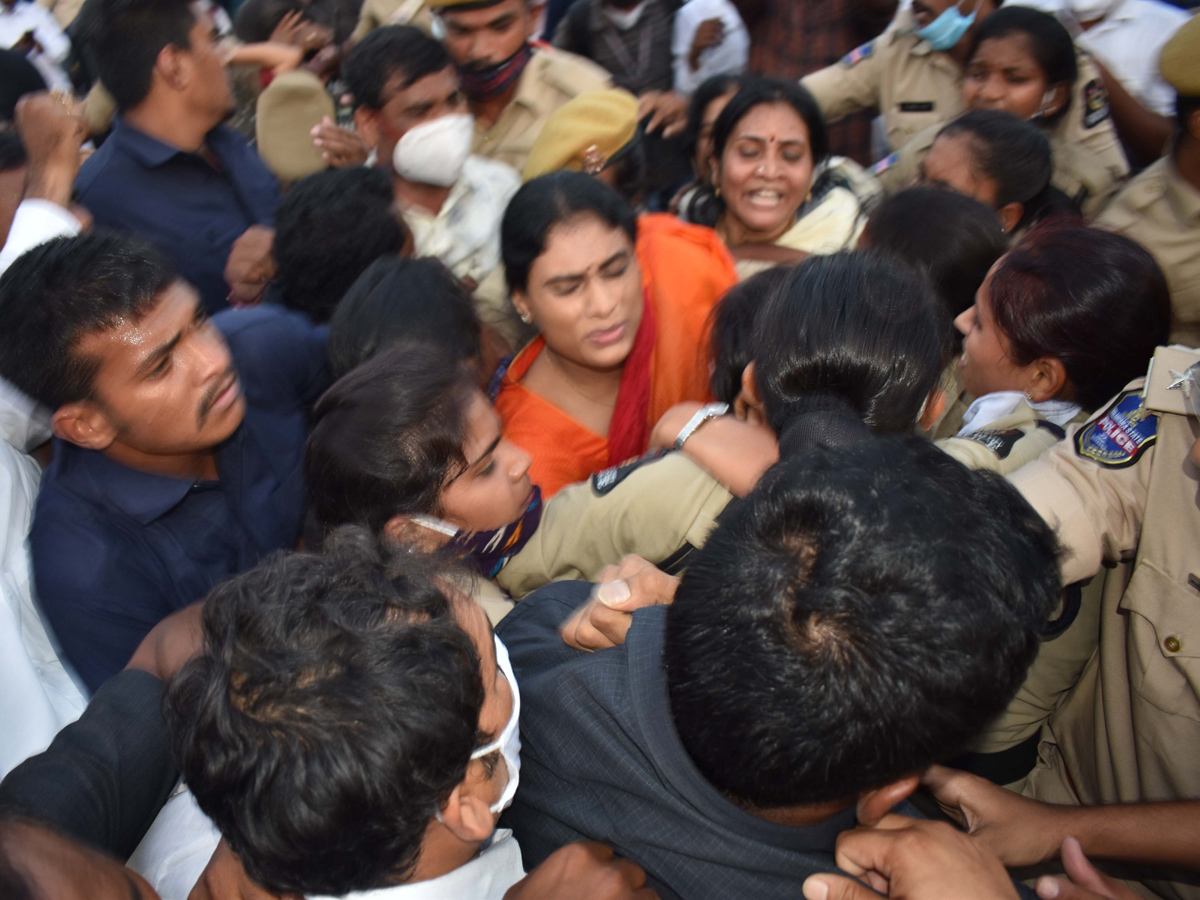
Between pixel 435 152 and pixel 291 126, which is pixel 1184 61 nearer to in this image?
pixel 435 152

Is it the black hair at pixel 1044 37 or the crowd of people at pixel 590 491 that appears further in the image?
the black hair at pixel 1044 37

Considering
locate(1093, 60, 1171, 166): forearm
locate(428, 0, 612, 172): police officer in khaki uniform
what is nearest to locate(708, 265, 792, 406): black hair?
locate(428, 0, 612, 172): police officer in khaki uniform

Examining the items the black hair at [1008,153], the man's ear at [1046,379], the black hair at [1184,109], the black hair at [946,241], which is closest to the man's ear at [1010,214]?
the black hair at [1008,153]

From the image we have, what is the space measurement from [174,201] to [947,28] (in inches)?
118

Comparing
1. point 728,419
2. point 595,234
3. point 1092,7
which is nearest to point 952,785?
point 728,419

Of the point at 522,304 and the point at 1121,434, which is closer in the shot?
the point at 1121,434

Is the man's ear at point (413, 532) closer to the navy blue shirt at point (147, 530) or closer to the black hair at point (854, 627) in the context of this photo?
the navy blue shirt at point (147, 530)

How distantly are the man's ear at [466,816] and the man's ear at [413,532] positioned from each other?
607 mm

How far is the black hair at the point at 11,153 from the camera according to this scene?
8.06 feet

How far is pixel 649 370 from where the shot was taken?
2334 mm

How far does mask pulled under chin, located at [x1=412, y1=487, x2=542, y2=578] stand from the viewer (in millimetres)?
1554

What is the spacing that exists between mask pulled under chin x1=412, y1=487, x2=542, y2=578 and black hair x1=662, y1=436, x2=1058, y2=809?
2.48ft

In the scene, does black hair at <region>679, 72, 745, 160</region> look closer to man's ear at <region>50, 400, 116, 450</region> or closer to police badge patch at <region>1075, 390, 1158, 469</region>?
police badge patch at <region>1075, 390, 1158, 469</region>

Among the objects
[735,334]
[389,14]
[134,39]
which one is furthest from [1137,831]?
[389,14]
